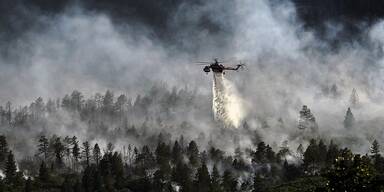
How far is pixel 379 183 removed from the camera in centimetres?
8219

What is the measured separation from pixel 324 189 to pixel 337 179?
90.9 inches

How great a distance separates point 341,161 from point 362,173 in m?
2.77

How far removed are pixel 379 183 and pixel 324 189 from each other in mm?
7175

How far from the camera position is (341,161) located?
84.2 meters

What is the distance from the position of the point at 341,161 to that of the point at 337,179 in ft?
Answer: 8.23

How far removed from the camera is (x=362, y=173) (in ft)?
274

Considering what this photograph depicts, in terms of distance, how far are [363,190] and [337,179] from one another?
3319 mm

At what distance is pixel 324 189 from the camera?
284ft

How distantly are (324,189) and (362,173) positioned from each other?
214 inches

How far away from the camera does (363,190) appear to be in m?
83.8
